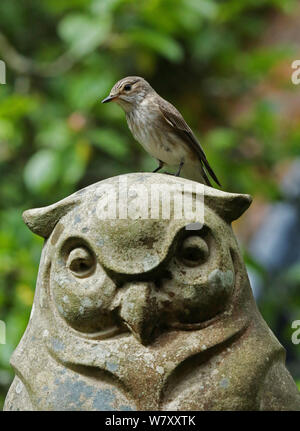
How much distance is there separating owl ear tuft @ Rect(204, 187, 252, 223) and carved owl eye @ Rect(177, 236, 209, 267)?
5.7 inches

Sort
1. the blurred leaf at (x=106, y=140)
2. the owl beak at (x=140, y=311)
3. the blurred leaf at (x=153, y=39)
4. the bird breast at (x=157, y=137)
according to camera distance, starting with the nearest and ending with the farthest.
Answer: the owl beak at (x=140, y=311) < the bird breast at (x=157, y=137) < the blurred leaf at (x=153, y=39) < the blurred leaf at (x=106, y=140)

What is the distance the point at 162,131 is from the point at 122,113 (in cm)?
190

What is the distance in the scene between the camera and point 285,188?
20.5ft

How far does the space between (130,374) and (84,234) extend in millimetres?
419

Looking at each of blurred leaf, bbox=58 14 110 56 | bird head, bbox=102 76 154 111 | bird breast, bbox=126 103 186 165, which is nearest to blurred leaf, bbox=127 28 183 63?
blurred leaf, bbox=58 14 110 56

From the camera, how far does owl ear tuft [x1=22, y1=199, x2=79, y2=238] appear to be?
88.2 inches

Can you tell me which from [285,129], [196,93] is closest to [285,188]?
[285,129]

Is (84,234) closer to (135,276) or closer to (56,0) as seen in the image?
(135,276)

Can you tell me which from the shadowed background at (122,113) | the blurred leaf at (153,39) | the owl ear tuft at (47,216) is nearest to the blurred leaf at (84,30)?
the shadowed background at (122,113)

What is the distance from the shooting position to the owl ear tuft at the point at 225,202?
87.4 inches

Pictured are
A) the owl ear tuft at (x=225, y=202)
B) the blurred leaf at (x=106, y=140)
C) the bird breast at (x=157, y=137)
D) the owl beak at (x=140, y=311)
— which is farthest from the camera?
the blurred leaf at (x=106, y=140)

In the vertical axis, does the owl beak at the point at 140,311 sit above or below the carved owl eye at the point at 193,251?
below

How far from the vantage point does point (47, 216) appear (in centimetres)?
227

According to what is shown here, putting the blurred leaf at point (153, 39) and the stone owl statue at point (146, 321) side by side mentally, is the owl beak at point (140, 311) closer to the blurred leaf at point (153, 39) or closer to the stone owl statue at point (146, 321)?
the stone owl statue at point (146, 321)
